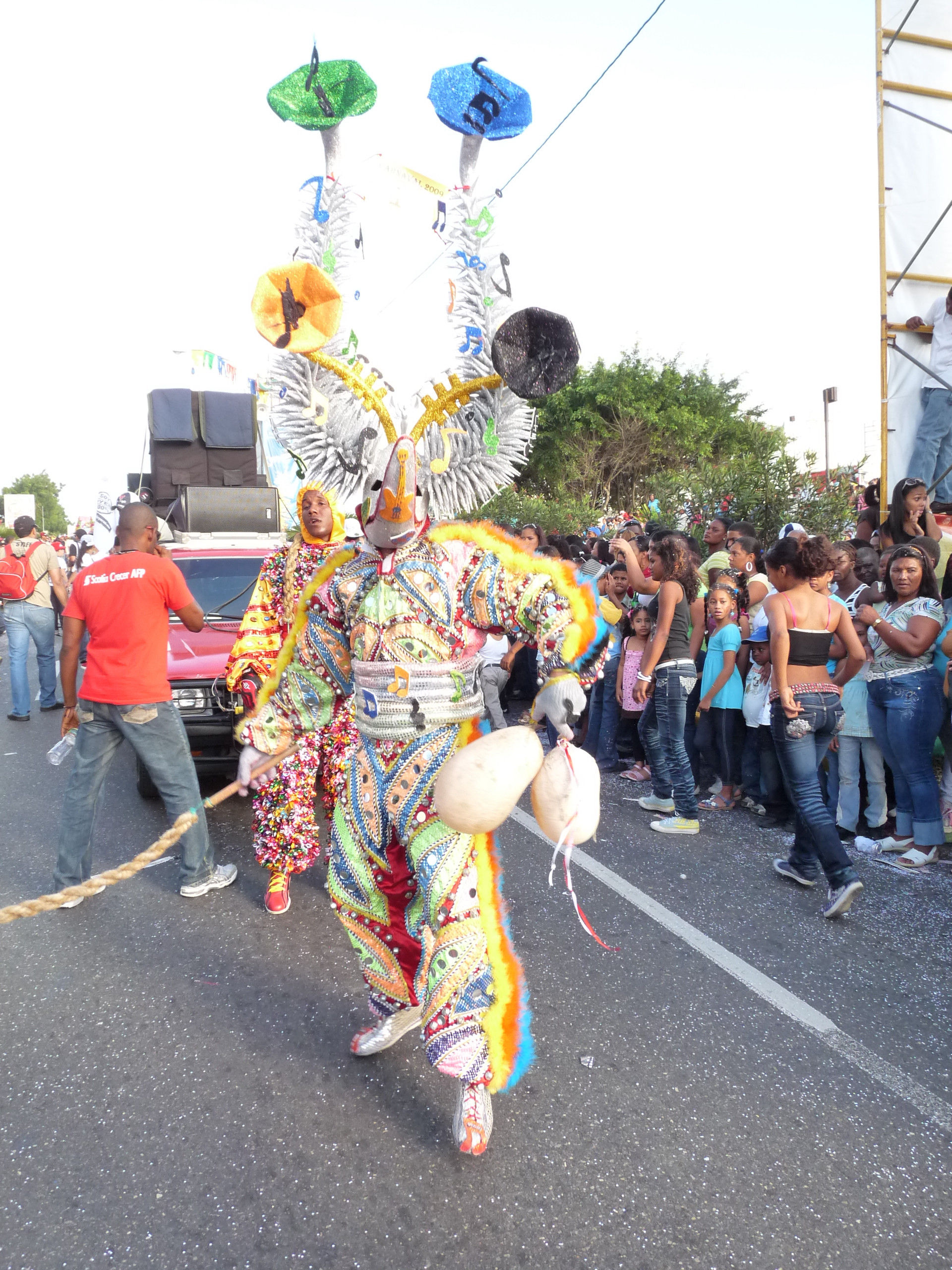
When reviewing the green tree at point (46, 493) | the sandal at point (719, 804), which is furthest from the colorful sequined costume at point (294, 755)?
the green tree at point (46, 493)

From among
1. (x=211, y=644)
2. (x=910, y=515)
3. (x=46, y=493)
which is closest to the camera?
(x=211, y=644)

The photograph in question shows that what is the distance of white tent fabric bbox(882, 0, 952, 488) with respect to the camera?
7801mm

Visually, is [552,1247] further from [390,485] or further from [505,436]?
[505,436]

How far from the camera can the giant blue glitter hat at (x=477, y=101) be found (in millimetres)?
2842

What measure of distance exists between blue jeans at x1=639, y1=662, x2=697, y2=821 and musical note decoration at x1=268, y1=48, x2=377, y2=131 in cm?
376

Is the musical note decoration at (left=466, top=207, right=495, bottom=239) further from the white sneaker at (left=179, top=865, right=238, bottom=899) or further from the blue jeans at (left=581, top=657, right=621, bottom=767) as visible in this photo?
the blue jeans at (left=581, top=657, right=621, bottom=767)

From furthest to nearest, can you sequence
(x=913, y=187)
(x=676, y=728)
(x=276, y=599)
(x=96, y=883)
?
(x=913, y=187), (x=676, y=728), (x=276, y=599), (x=96, y=883)

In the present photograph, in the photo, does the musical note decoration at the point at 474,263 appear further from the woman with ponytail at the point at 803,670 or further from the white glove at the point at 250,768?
the woman with ponytail at the point at 803,670

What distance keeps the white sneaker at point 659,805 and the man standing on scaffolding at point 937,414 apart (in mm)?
4032

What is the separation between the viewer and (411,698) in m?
2.61

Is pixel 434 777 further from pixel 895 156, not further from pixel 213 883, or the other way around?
pixel 895 156

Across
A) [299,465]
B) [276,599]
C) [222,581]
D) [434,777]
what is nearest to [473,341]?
[299,465]

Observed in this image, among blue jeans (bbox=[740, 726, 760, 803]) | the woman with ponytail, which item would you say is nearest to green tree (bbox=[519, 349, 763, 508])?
blue jeans (bbox=[740, 726, 760, 803])

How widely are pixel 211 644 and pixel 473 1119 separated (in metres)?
4.11
